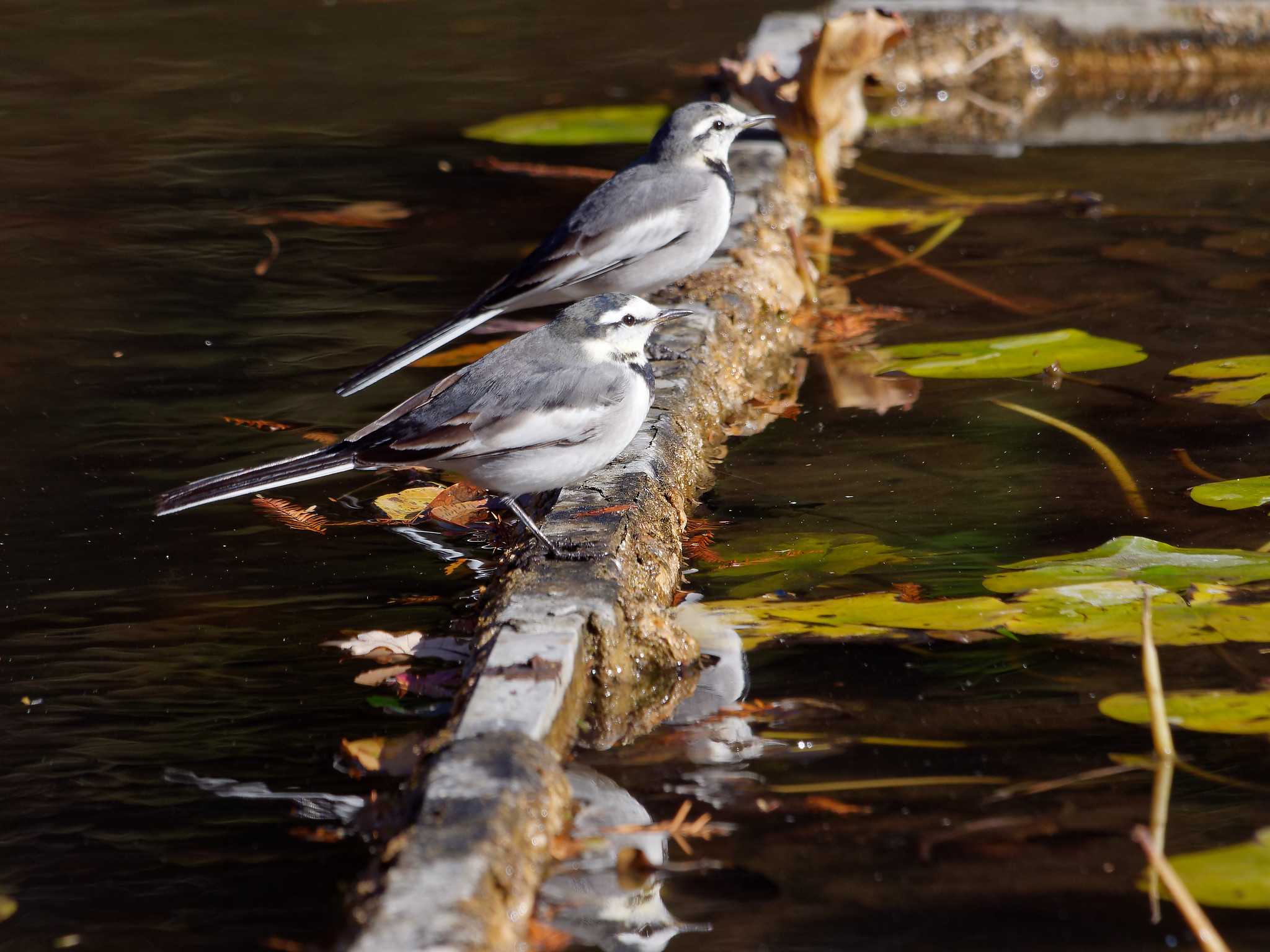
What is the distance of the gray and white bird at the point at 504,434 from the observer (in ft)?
11.3

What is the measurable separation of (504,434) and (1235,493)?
1.89 metres

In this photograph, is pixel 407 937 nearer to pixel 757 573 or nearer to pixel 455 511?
pixel 757 573

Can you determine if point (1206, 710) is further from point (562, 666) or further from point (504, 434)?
point (504, 434)

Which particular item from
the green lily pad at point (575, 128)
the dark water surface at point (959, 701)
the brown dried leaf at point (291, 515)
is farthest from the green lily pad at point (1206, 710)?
the green lily pad at point (575, 128)

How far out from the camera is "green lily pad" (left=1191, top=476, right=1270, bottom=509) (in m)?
3.85

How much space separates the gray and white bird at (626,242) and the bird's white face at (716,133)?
12 cm

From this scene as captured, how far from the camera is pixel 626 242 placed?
4.87 m

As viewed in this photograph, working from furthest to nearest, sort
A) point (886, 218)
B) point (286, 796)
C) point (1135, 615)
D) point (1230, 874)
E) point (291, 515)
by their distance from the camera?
point (886, 218), point (291, 515), point (1135, 615), point (286, 796), point (1230, 874)

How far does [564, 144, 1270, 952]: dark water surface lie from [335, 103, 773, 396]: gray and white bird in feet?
2.07

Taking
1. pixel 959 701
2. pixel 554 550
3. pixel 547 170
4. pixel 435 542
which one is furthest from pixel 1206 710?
pixel 547 170

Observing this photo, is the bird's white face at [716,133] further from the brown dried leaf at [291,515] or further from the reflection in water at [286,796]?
the reflection in water at [286,796]

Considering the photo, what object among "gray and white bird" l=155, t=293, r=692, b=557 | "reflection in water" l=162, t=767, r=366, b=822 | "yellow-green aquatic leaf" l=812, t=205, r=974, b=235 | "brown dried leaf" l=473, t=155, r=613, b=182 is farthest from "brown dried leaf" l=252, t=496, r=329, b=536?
"brown dried leaf" l=473, t=155, r=613, b=182

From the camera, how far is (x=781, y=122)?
23.1 feet

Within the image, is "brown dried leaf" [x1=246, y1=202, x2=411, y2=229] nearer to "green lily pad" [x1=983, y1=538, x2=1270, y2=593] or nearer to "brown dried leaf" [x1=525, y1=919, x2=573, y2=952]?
"green lily pad" [x1=983, y1=538, x2=1270, y2=593]
